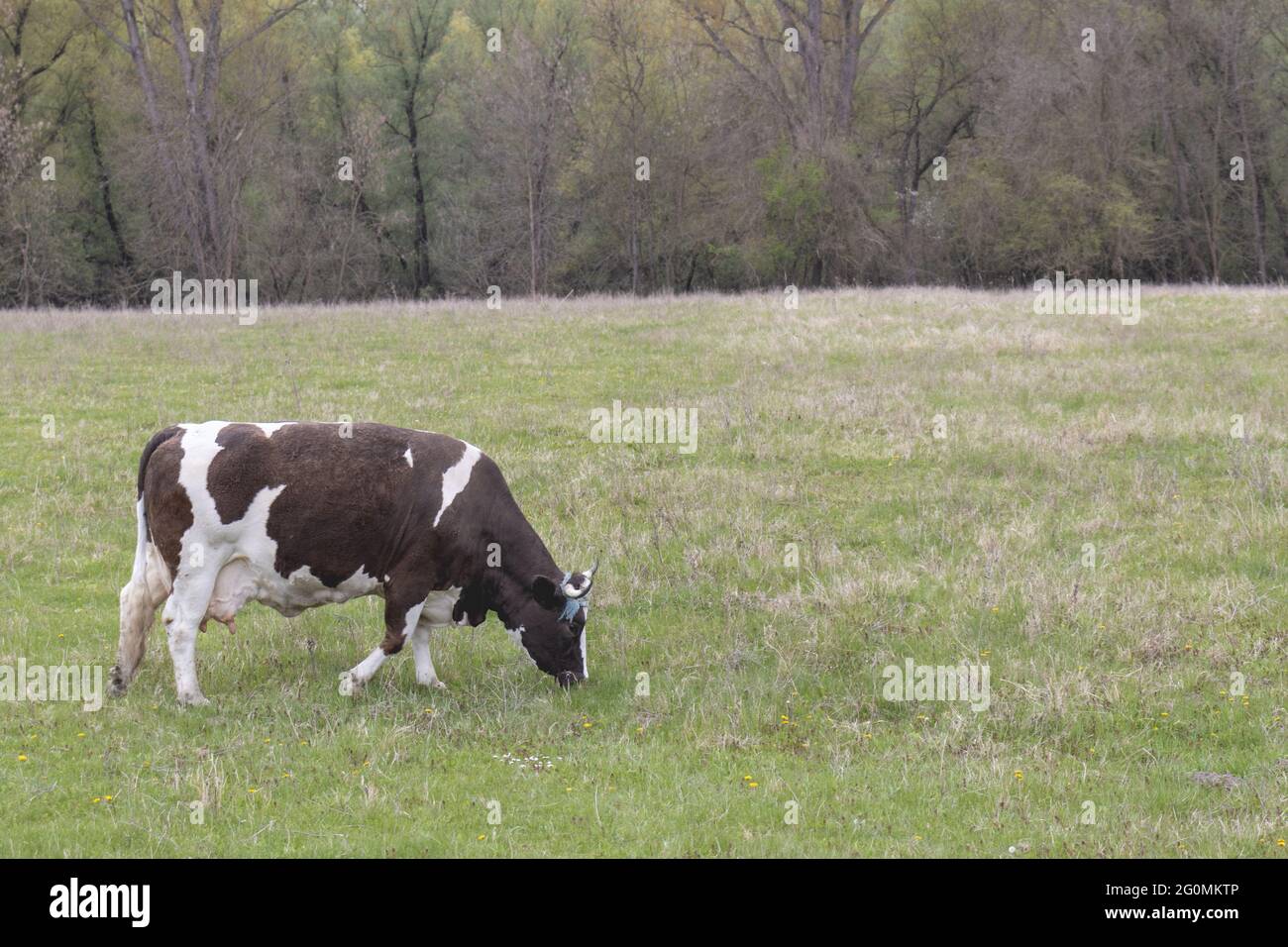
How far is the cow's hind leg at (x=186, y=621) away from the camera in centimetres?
935

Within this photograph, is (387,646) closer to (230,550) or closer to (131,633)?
(230,550)

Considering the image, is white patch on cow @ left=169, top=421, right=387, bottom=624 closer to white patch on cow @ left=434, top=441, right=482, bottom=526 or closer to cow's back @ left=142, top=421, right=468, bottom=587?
cow's back @ left=142, top=421, right=468, bottom=587

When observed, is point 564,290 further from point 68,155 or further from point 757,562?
point 757,562

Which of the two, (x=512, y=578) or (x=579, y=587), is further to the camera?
(x=512, y=578)

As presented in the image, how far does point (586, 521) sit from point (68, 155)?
173ft

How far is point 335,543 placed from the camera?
31.5 ft

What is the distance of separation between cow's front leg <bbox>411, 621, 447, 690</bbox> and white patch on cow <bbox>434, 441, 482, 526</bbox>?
0.91 m

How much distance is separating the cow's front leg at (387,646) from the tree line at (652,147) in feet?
137

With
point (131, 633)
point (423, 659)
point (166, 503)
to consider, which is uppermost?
point (166, 503)

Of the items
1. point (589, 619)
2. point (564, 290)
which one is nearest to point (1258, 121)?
point (564, 290)

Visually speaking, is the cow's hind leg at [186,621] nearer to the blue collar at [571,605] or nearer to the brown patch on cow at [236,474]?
the brown patch on cow at [236,474]

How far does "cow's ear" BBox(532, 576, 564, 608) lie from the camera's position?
32.7ft

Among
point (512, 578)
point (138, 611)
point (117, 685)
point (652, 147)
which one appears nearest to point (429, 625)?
point (512, 578)

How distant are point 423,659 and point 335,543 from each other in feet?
3.85
